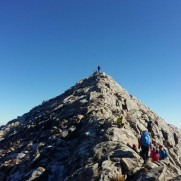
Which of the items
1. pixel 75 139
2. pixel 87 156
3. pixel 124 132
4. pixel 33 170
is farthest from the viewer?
pixel 75 139

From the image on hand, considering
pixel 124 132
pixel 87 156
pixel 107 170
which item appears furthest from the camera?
pixel 124 132

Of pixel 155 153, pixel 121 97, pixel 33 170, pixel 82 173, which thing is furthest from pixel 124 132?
pixel 121 97

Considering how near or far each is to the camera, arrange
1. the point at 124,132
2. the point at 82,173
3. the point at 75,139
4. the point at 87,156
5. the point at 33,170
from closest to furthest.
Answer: the point at 82,173 < the point at 87,156 < the point at 33,170 < the point at 124,132 < the point at 75,139

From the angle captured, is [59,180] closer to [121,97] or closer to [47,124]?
[47,124]

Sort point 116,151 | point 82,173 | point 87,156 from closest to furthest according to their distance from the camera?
point 82,173
point 116,151
point 87,156

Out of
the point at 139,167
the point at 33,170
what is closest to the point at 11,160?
the point at 33,170

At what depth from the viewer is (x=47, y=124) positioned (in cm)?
3956

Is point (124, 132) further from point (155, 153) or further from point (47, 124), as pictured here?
point (47, 124)

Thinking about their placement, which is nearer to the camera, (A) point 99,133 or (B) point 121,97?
(A) point 99,133

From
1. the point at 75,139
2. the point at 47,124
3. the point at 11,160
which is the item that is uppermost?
the point at 47,124

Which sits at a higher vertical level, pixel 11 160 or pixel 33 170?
pixel 11 160

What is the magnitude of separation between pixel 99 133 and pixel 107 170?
1058cm

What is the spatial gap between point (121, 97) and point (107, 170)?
40.0 meters

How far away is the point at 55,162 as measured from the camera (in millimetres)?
23266
